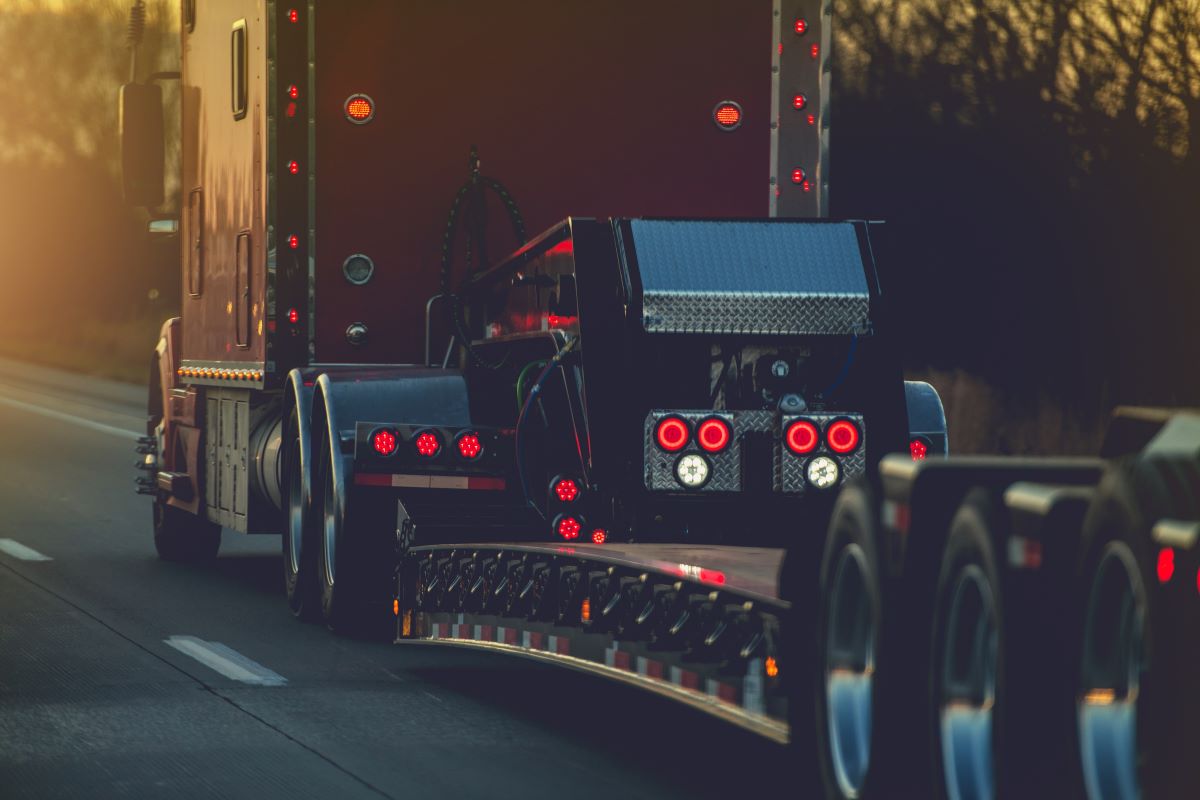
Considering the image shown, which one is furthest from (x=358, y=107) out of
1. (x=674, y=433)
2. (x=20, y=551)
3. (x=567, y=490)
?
(x=20, y=551)

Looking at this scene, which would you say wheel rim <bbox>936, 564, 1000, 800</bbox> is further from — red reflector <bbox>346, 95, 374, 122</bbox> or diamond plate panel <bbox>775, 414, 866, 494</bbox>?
red reflector <bbox>346, 95, 374, 122</bbox>

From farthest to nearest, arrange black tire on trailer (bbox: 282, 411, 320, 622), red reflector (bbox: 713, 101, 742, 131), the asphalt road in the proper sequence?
red reflector (bbox: 713, 101, 742, 131), black tire on trailer (bbox: 282, 411, 320, 622), the asphalt road

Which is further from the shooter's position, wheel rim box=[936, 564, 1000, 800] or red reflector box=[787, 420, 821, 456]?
red reflector box=[787, 420, 821, 456]

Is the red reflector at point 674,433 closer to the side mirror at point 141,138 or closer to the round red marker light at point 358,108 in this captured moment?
the round red marker light at point 358,108

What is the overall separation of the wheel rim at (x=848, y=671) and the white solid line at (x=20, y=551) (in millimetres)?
9931

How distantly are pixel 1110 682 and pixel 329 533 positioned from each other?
6.75 m

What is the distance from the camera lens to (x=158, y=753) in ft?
25.5

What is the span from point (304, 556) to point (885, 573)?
253 inches

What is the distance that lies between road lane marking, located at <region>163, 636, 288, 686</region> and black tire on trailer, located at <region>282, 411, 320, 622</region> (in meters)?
0.70

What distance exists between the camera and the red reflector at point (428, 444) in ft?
34.3

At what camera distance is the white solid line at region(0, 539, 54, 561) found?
14984 mm

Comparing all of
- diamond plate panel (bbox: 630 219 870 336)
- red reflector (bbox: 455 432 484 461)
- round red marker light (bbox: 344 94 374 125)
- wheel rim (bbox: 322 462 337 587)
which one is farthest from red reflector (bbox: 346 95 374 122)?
diamond plate panel (bbox: 630 219 870 336)

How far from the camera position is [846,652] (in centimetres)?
582

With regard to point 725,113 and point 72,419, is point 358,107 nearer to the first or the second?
point 725,113
